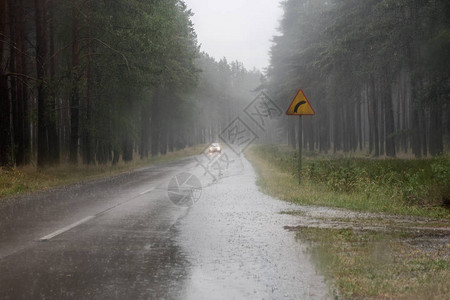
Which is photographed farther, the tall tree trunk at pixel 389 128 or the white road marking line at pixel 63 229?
the tall tree trunk at pixel 389 128

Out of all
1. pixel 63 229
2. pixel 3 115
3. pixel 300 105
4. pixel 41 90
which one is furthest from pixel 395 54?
pixel 63 229

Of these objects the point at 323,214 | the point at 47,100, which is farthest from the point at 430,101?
the point at 47,100

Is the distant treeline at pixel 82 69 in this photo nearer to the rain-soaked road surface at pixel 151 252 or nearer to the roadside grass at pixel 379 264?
the rain-soaked road surface at pixel 151 252

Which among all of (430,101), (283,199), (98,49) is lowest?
(283,199)

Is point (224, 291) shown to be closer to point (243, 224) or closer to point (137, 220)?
point (243, 224)

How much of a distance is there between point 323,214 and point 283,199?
3.34 metres

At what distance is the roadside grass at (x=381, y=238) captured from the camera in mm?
5242

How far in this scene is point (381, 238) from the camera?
7.96 metres

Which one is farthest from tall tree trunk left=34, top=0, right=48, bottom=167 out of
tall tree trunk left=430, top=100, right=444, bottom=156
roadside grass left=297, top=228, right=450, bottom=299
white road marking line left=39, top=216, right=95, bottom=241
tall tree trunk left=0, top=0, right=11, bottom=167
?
tall tree trunk left=430, top=100, right=444, bottom=156

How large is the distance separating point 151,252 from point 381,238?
3949 millimetres

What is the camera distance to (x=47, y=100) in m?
22.8

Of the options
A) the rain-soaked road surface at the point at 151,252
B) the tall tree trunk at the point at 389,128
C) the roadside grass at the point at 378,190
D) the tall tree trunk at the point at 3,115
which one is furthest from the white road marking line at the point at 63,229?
the tall tree trunk at the point at 389,128

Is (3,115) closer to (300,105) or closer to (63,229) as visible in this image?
(300,105)

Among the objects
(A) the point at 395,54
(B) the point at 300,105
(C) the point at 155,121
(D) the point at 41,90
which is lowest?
(B) the point at 300,105
